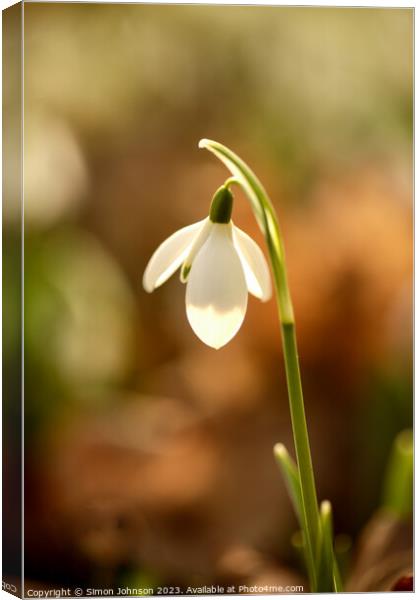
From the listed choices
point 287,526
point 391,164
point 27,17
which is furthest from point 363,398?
point 27,17

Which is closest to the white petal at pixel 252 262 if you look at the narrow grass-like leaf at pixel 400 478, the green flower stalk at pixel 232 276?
the green flower stalk at pixel 232 276

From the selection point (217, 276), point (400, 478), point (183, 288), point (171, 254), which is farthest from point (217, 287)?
point (400, 478)

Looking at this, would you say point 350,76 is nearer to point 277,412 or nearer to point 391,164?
point 391,164

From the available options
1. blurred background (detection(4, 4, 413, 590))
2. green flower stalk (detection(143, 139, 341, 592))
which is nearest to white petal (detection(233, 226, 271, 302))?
green flower stalk (detection(143, 139, 341, 592))

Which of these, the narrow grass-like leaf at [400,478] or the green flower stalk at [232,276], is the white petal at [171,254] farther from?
the narrow grass-like leaf at [400,478]

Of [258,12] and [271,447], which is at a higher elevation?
[258,12]
